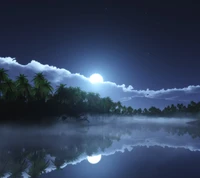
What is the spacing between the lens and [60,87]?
293 ft

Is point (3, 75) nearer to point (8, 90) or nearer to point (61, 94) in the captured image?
point (8, 90)

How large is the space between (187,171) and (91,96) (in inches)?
3965

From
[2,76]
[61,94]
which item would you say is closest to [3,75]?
[2,76]

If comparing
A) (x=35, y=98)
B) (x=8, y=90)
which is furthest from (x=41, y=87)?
(x=8, y=90)

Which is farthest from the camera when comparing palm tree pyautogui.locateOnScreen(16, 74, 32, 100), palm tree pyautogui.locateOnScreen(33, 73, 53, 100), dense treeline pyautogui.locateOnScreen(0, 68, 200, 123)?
palm tree pyautogui.locateOnScreen(33, 73, 53, 100)

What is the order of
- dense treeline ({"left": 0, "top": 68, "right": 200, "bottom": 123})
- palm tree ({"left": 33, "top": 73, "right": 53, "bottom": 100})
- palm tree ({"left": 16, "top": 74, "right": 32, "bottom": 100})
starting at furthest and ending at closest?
palm tree ({"left": 33, "top": 73, "right": 53, "bottom": 100}) → palm tree ({"left": 16, "top": 74, "right": 32, "bottom": 100}) → dense treeline ({"left": 0, "top": 68, "right": 200, "bottom": 123})

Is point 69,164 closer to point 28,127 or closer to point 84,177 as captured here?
point 84,177

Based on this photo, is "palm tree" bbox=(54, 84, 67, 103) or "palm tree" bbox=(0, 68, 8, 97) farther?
"palm tree" bbox=(54, 84, 67, 103)

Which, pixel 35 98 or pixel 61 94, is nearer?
pixel 35 98

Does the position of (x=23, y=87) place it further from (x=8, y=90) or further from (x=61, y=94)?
(x=61, y=94)

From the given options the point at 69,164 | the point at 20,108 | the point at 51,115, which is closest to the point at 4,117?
the point at 20,108

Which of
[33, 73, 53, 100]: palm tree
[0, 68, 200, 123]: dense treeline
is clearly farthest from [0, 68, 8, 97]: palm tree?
[33, 73, 53, 100]: palm tree

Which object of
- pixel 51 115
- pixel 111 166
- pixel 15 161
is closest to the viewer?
pixel 111 166

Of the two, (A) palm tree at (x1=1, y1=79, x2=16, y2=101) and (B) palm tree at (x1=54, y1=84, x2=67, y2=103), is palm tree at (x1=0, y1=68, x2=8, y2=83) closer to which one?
(A) palm tree at (x1=1, y1=79, x2=16, y2=101)
